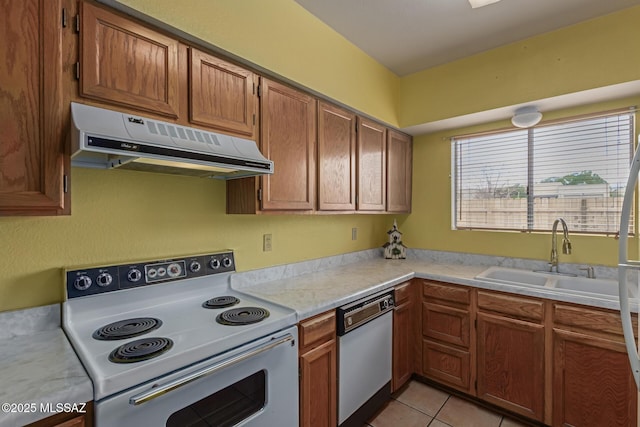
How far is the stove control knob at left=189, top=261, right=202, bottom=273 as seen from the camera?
1.66m

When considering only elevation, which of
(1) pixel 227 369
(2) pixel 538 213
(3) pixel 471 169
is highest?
(3) pixel 471 169

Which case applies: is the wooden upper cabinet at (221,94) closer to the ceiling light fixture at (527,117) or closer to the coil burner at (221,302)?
the coil burner at (221,302)

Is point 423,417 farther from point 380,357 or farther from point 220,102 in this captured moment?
point 220,102

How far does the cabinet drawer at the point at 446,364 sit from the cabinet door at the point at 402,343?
123 mm

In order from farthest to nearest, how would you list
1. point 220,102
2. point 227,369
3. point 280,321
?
point 220,102 → point 280,321 → point 227,369

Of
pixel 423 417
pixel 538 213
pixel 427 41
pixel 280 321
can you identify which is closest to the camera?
pixel 280 321

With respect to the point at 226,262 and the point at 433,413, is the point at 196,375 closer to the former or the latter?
the point at 226,262

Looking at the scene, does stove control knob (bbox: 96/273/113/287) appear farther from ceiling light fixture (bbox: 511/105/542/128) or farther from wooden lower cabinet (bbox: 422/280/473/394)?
ceiling light fixture (bbox: 511/105/542/128)

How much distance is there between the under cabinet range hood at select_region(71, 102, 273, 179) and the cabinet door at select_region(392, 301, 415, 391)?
153 centimetres

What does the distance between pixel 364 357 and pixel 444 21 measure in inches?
89.3

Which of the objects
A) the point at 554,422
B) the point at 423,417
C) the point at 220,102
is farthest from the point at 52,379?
the point at 554,422

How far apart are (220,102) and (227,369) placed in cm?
122

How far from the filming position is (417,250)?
3074mm

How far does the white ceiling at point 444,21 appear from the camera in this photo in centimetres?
182
